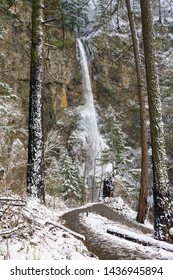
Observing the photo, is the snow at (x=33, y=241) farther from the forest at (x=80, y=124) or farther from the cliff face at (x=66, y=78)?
the cliff face at (x=66, y=78)

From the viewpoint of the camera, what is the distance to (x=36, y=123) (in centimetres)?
809

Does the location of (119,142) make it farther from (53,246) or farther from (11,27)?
(53,246)

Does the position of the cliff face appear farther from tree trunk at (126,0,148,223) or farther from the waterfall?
tree trunk at (126,0,148,223)

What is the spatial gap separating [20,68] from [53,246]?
24713 millimetres

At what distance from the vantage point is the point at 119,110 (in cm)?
3609

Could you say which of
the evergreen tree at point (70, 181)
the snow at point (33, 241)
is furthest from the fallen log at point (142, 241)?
the evergreen tree at point (70, 181)

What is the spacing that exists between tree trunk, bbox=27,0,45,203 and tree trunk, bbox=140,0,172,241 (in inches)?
111

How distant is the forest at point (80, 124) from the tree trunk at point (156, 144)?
0.02 m

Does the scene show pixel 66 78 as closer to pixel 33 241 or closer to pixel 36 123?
pixel 36 123

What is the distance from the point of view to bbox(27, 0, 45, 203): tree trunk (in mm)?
7926

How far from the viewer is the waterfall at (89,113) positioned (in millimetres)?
30250

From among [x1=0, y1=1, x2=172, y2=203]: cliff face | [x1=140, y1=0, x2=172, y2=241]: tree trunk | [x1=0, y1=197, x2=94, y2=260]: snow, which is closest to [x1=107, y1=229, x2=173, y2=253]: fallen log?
[x1=140, y1=0, x2=172, y2=241]: tree trunk

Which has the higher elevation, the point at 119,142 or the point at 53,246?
the point at 119,142

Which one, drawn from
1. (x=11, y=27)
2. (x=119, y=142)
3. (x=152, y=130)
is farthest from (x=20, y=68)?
(x=152, y=130)
